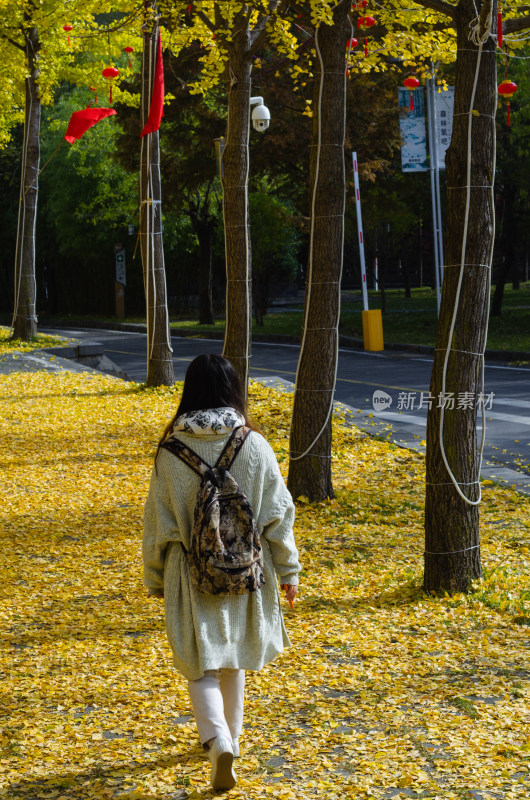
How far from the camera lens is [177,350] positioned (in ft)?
83.1

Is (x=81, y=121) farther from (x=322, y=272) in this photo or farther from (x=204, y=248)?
(x=204, y=248)

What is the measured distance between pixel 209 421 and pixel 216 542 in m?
0.44

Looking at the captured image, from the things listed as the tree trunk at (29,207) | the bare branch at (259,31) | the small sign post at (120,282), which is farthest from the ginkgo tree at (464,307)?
the small sign post at (120,282)

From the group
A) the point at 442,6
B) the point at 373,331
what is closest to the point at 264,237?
the point at 373,331

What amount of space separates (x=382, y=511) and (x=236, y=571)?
4700 mm

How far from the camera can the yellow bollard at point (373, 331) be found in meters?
21.9

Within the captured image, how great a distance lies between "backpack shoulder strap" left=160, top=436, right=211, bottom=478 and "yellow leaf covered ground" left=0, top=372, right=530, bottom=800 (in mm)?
1176

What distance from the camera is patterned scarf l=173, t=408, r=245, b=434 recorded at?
3709mm

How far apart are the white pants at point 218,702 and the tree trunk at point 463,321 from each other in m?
2.39

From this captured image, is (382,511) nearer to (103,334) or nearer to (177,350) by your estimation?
(177,350)

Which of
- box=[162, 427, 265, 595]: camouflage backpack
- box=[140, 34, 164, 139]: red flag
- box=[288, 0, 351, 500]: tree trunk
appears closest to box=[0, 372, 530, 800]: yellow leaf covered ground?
box=[288, 0, 351, 500]: tree trunk

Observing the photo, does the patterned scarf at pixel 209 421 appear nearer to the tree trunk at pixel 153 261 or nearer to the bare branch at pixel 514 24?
the bare branch at pixel 514 24

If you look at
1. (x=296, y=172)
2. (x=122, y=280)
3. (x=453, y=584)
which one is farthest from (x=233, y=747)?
(x=122, y=280)

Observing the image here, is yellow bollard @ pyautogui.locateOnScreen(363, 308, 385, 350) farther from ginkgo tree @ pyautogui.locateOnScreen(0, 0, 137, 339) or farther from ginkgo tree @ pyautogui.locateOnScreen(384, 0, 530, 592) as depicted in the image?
ginkgo tree @ pyautogui.locateOnScreen(384, 0, 530, 592)
